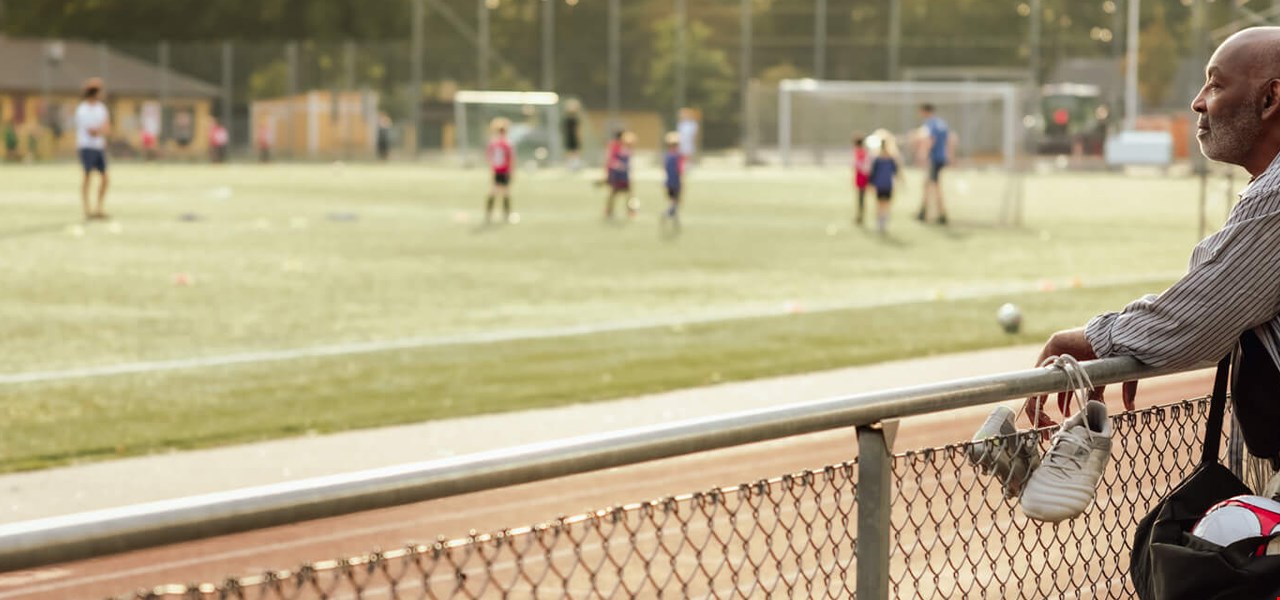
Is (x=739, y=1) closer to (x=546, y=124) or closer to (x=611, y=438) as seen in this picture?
(x=546, y=124)

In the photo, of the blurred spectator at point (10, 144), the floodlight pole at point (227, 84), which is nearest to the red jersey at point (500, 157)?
the blurred spectator at point (10, 144)

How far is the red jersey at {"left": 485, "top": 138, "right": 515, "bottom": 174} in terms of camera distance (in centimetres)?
2931

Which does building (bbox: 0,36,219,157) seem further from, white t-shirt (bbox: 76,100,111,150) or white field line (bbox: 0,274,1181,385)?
white field line (bbox: 0,274,1181,385)

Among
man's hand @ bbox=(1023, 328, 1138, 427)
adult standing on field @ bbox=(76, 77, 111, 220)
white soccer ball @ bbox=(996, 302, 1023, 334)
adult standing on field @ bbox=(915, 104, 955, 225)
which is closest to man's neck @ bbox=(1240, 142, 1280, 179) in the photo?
man's hand @ bbox=(1023, 328, 1138, 427)

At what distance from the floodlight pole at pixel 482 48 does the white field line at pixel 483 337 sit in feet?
166

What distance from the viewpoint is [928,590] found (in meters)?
6.05

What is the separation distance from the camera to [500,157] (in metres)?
29.3

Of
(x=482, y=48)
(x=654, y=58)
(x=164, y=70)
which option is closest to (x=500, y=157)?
(x=482, y=48)

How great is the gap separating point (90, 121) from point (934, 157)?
1436 centimetres

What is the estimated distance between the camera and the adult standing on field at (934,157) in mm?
29797

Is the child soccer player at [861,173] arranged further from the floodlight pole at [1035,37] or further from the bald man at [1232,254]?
the floodlight pole at [1035,37]

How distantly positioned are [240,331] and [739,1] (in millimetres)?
56907

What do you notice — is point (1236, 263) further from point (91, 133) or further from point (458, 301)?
point (91, 133)

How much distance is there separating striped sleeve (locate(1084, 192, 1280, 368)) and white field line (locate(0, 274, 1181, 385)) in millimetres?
9822
